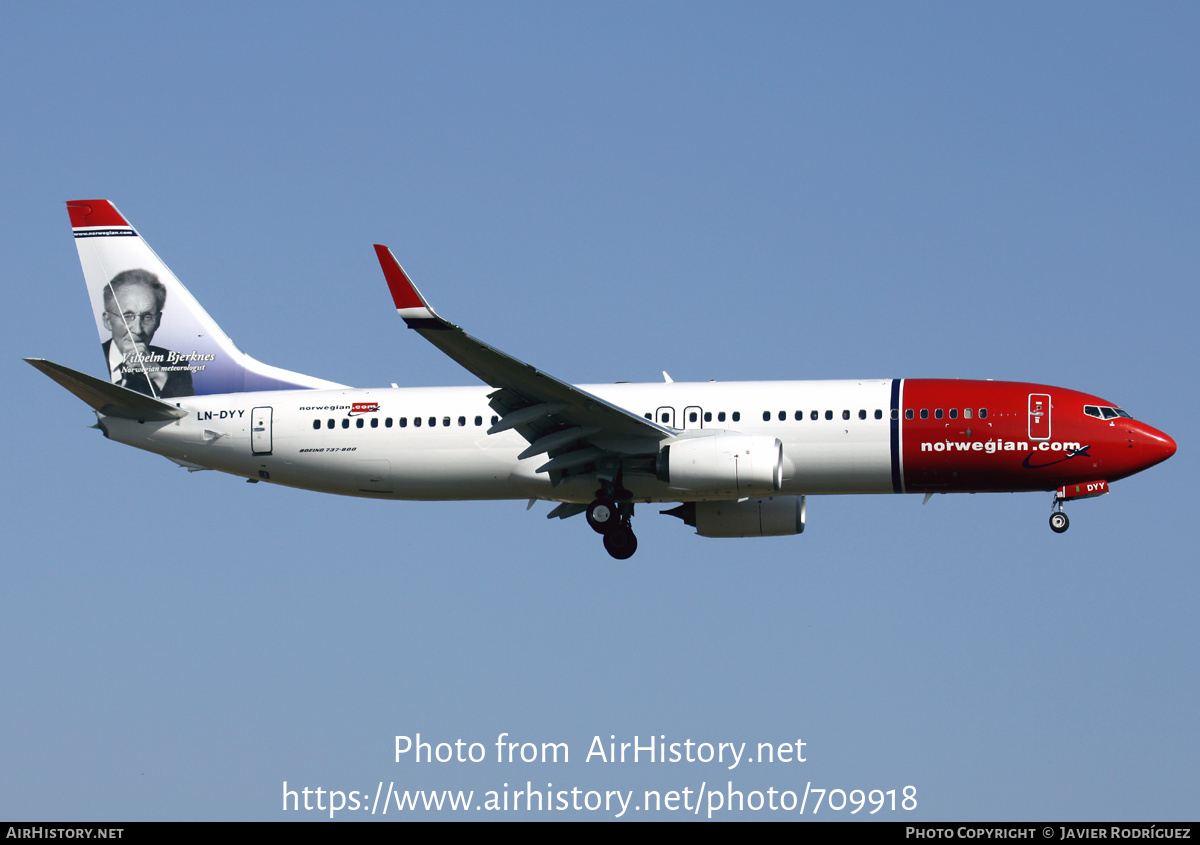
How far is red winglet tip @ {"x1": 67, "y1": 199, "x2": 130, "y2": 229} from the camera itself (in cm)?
4325

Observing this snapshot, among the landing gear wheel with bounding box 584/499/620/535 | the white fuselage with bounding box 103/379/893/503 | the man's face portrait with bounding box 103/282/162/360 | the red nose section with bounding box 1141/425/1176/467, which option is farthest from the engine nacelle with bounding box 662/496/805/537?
the man's face portrait with bounding box 103/282/162/360

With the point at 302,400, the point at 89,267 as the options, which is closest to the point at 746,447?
the point at 302,400

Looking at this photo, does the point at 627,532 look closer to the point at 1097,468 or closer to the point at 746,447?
the point at 746,447

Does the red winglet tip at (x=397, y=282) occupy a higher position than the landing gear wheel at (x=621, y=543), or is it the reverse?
the red winglet tip at (x=397, y=282)

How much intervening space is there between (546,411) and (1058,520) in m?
12.7

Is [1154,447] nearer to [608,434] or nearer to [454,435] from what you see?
[608,434]

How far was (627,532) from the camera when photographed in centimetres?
3859

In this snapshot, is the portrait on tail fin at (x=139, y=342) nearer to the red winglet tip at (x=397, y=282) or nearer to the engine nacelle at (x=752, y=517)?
the red winglet tip at (x=397, y=282)

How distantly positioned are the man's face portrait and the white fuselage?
2535 mm

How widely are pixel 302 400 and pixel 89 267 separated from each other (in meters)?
8.07

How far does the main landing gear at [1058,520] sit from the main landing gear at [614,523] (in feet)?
33.8

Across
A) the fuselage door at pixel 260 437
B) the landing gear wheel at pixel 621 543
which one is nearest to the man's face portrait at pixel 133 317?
the fuselage door at pixel 260 437

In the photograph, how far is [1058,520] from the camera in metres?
37.0

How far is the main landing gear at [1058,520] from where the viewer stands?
36969 mm
